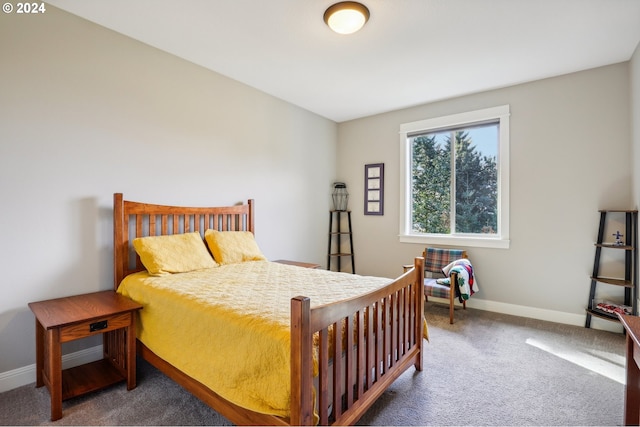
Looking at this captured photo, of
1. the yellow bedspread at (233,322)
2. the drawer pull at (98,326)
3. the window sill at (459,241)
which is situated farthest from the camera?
the window sill at (459,241)

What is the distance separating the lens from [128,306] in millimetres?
2148

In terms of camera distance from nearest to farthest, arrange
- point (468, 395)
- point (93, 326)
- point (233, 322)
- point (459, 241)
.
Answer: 1. point (233, 322)
2. point (93, 326)
3. point (468, 395)
4. point (459, 241)

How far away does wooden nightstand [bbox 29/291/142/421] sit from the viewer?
1.83 m

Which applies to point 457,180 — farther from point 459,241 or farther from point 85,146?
point 85,146

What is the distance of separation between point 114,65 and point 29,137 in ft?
2.82

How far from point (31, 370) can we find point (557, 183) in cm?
493

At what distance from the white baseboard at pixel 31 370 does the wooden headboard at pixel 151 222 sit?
519 millimetres

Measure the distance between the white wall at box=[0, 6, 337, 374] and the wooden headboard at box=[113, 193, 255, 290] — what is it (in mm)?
123

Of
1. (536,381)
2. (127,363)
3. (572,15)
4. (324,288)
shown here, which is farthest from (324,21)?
(536,381)

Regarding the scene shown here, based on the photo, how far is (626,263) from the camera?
3018 mm

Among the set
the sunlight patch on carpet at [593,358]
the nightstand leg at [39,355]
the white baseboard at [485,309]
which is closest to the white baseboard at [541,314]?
the white baseboard at [485,309]

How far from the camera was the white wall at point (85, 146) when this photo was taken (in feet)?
7.07

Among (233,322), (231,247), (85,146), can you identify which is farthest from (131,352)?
(85,146)

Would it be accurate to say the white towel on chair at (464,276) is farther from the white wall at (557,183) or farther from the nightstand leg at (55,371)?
the nightstand leg at (55,371)
